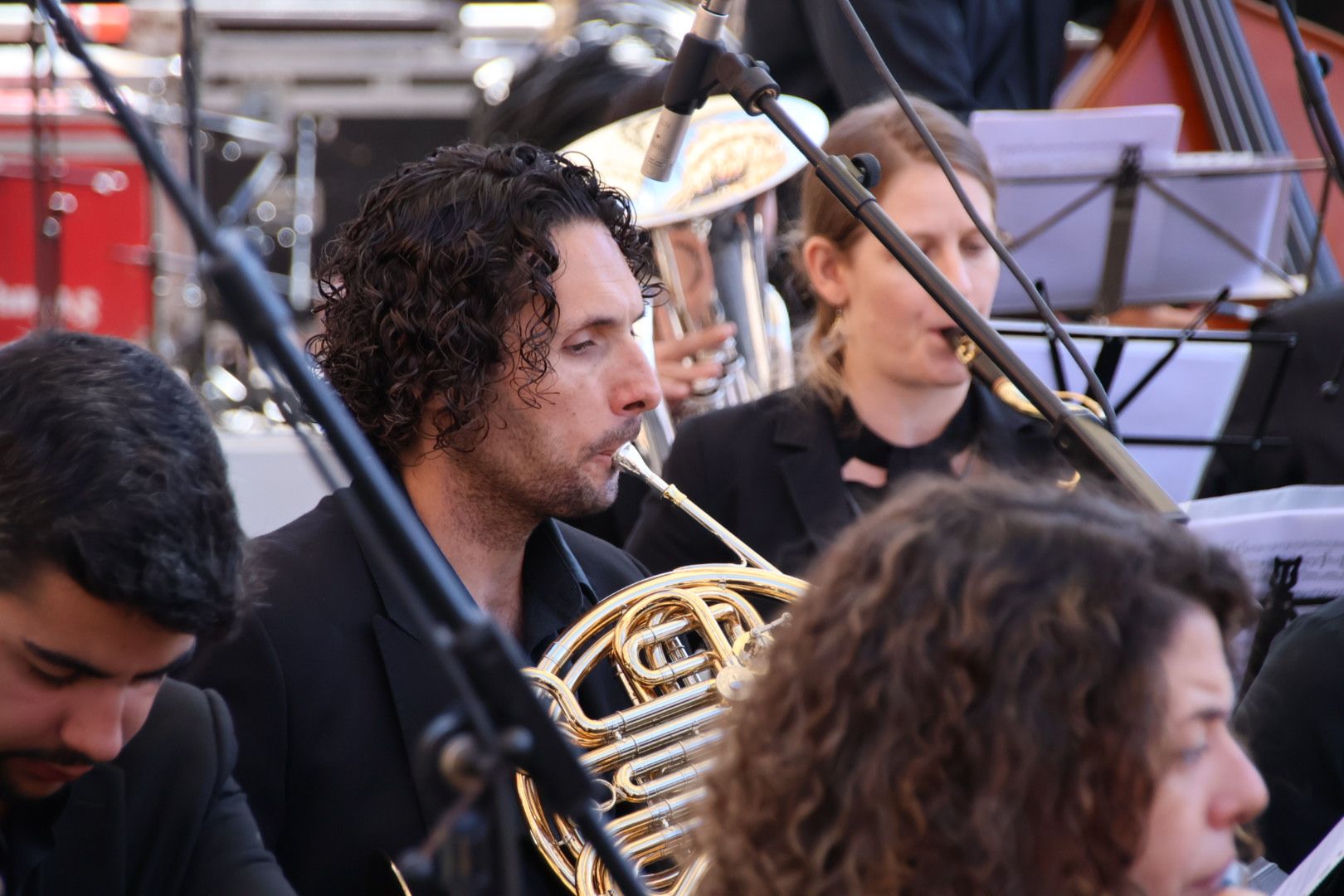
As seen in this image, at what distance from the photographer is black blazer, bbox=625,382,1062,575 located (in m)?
2.62

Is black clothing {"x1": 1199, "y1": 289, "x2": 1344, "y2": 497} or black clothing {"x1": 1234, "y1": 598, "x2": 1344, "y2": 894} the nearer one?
black clothing {"x1": 1234, "y1": 598, "x2": 1344, "y2": 894}

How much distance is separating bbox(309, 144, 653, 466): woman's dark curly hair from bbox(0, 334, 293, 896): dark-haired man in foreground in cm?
Result: 50

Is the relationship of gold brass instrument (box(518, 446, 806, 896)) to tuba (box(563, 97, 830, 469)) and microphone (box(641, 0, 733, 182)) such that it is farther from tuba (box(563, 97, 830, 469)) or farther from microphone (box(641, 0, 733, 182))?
tuba (box(563, 97, 830, 469))

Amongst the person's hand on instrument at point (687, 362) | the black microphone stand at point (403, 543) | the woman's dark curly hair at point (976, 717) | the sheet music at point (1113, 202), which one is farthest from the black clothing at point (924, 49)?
the black microphone stand at point (403, 543)

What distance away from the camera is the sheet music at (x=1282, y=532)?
6.52ft

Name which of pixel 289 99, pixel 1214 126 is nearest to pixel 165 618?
pixel 1214 126

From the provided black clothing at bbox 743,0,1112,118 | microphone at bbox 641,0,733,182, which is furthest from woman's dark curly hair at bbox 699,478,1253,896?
black clothing at bbox 743,0,1112,118

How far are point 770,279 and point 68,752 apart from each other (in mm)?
2579

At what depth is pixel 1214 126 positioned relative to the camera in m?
3.90

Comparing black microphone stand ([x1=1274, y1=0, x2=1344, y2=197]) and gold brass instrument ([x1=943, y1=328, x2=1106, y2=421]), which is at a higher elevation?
black microphone stand ([x1=1274, y1=0, x2=1344, y2=197])

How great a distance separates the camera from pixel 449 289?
2.02 m

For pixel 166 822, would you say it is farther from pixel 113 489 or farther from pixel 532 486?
pixel 532 486

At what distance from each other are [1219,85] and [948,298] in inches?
106

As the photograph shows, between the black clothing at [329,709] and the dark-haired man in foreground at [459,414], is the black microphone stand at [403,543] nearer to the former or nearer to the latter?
the black clothing at [329,709]
